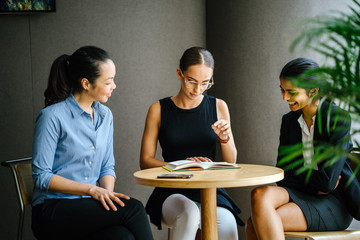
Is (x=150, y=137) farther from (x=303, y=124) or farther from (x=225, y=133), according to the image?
Result: (x=303, y=124)

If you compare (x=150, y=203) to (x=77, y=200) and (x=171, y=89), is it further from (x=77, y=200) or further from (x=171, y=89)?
(x=171, y=89)

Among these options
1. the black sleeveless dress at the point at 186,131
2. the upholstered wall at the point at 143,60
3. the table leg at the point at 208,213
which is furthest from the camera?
the upholstered wall at the point at 143,60


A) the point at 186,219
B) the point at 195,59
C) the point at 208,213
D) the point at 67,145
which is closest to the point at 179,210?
the point at 186,219

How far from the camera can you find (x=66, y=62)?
87.3 inches

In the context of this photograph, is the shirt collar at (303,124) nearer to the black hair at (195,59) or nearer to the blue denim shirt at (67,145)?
the black hair at (195,59)

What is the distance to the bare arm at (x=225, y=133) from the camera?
2338mm

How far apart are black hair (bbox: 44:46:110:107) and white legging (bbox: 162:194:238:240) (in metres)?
0.81

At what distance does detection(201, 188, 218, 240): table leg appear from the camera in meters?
2.02

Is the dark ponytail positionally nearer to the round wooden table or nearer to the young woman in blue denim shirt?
the young woman in blue denim shirt

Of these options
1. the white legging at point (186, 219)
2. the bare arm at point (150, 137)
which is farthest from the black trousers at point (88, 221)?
the bare arm at point (150, 137)

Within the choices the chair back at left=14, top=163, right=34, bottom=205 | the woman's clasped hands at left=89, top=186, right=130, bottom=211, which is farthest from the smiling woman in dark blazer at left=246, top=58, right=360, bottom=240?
the chair back at left=14, top=163, right=34, bottom=205

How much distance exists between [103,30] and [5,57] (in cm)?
86

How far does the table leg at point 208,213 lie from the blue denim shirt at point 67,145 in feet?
2.07

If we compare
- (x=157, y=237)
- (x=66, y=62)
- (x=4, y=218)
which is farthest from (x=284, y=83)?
(x=4, y=218)
